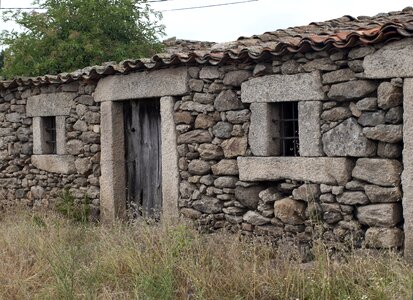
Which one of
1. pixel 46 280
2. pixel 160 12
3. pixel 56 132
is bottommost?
pixel 46 280

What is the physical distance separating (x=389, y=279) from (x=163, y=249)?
80.6 inches

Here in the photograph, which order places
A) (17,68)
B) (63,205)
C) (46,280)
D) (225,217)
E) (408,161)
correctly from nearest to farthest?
1. (408,161)
2. (46,280)
3. (225,217)
4. (63,205)
5. (17,68)

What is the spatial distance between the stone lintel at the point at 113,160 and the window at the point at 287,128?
8.48 feet

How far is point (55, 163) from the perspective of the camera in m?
8.98

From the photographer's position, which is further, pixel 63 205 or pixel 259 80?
pixel 63 205

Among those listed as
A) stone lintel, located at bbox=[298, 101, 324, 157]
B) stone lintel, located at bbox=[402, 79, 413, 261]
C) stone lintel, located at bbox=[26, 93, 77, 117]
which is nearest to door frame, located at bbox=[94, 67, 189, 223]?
stone lintel, located at bbox=[26, 93, 77, 117]

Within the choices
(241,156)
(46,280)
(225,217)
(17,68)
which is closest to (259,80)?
(241,156)

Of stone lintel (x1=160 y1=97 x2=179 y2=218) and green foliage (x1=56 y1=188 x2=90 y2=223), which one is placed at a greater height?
stone lintel (x1=160 y1=97 x2=179 y2=218)

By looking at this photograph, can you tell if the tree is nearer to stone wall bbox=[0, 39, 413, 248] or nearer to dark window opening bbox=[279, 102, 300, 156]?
stone wall bbox=[0, 39, 413, 248]

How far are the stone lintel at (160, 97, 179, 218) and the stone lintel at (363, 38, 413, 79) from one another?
2.65 m

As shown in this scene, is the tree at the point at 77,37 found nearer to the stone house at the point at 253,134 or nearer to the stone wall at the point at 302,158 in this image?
the stone house at the point at 253,134

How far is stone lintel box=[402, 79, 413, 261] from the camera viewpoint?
16.9 ft

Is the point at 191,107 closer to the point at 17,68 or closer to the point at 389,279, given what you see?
the point at 389,279

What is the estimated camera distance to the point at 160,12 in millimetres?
13094
